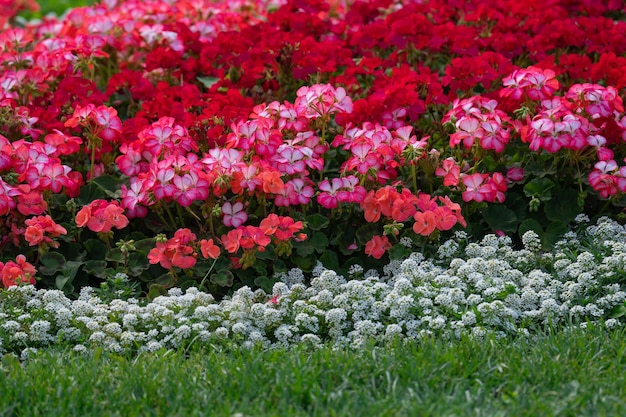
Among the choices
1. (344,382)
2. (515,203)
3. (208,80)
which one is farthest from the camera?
(208,80)

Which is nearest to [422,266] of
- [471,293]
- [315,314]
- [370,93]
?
[471,293]

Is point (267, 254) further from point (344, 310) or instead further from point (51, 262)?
point (51, 262)

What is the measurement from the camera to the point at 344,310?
3.87 meters

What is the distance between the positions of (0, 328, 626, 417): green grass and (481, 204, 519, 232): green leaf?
1.04 metres

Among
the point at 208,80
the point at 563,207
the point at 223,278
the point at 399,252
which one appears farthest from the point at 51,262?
the point at 563,207

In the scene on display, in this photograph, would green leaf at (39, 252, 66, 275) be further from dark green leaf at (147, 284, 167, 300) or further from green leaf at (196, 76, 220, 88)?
green leaf at (196, 76, 220, 88)

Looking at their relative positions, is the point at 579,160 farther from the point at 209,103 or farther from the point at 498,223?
the point at 209,103

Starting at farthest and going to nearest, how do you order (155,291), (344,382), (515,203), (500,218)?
(515,203), (500,218), (155,291), (344,382)

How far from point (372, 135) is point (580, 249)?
97 centimetres

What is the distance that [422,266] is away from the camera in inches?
164

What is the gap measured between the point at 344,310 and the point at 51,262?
50.6 inches

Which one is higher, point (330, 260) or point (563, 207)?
point (563, 207)

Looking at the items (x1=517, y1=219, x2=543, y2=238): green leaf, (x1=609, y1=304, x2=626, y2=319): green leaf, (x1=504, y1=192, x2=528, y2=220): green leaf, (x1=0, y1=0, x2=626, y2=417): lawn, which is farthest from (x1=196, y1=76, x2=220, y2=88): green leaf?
(x1=609, y1=304, x2=626, y2=319): green leaf

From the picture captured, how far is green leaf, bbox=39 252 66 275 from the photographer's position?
4316 mm
